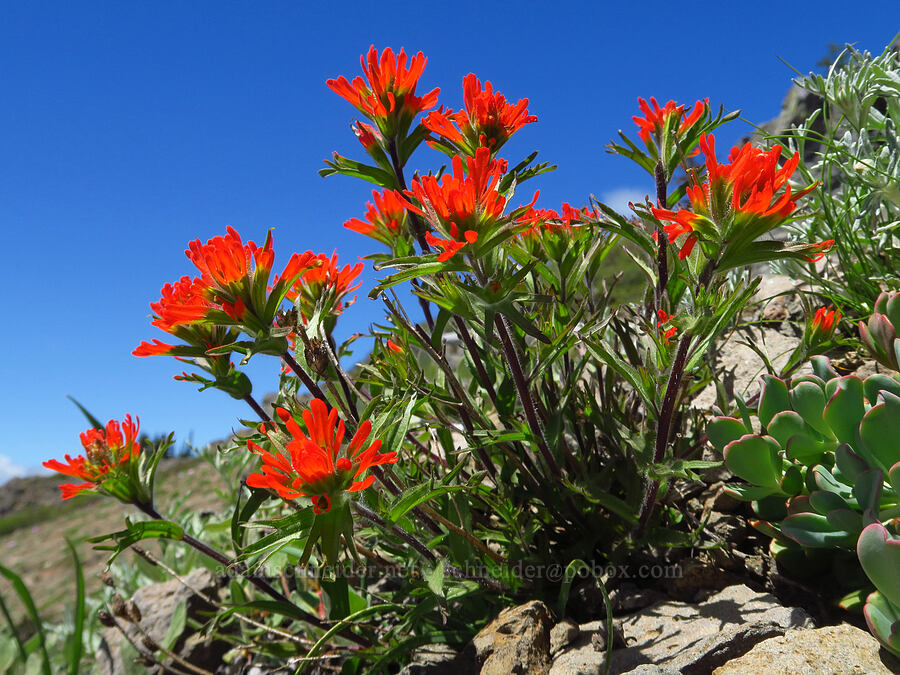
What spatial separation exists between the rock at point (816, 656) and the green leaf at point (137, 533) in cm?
152

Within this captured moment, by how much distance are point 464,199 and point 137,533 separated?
135 centimetres

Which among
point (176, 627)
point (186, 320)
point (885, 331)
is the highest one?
point (186, 320)

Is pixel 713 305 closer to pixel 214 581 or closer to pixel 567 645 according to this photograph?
pixel 567 645

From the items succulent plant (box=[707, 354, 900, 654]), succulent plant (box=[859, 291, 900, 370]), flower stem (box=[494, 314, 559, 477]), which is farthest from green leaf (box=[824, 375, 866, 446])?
flower stem (box=[494, 314, 559, 477])

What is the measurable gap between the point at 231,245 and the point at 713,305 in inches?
46.1

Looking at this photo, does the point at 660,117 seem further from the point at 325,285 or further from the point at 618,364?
the point at 325,285

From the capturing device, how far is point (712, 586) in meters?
1.82

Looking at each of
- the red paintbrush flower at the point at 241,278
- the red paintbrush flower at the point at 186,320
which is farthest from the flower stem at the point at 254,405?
the red paintbrush flower at the point at 241,278

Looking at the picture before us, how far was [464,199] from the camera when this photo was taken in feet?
4.00

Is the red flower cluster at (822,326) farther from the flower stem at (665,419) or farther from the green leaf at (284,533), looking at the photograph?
the green leaf at (284,533)

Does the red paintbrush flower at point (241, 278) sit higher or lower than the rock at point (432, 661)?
higher

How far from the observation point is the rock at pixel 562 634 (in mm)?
1672

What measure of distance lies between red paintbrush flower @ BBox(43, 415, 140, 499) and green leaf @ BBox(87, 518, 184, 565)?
163 millimetres

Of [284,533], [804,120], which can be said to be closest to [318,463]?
[284,533]
